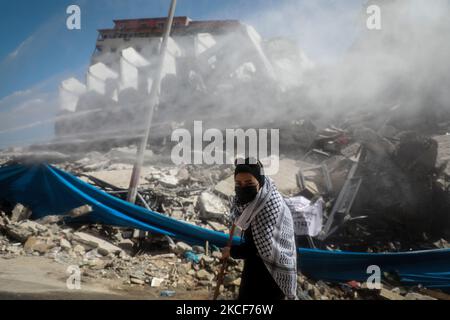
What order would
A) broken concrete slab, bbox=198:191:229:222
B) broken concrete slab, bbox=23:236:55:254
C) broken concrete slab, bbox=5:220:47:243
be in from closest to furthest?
broken concrete slab, bbox=23:236:55:254
broken concrete slab, bbox=5:220:47:243
broken concrete slab, bbox=198:191:229:222

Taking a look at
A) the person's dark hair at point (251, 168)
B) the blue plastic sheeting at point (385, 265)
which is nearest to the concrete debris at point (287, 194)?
the blue plastic sheeting at point (385, 265)

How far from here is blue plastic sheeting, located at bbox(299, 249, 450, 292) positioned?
3.41 metres

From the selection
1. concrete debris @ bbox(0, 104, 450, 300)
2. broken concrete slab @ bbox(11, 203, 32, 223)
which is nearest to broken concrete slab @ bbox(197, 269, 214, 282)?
concrete debris @ bbox(0, 104, 450, 300)

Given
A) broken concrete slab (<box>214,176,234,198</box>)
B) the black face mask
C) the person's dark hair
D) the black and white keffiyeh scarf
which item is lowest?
broken concrete slab (<box>214,176,234,198</box>)

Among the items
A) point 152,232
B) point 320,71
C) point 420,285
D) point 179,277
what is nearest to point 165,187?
point 152,232

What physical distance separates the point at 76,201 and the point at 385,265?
16.8 feet

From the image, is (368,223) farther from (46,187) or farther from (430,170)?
(46,187)

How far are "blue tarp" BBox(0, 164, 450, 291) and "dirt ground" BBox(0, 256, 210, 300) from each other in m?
0.97

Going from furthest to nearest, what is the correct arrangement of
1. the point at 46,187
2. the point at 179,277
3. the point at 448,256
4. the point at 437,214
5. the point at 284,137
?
1. the point at 284,137
2. the point at 437,214
3. the point at 46,187
4. the point at 179,277
5. the point at 448,256

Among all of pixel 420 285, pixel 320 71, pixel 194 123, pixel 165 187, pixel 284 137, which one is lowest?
pixel 420 285

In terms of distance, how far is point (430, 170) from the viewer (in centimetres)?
592

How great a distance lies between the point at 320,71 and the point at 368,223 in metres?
11.9

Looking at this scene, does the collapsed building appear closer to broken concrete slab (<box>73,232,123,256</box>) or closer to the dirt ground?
broken concrete slab (<box>73,232,123,256</box>)

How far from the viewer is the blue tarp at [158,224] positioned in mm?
3461
